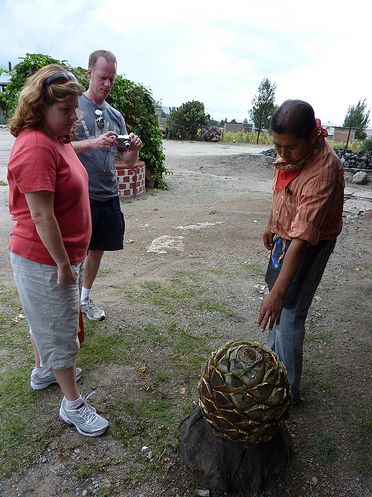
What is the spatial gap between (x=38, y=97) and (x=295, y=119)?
107 cm

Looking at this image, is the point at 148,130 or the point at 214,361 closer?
the point at 214,361

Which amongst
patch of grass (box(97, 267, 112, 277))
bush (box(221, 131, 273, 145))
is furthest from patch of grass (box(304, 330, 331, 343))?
bush (box(221, 131, 273, 145))

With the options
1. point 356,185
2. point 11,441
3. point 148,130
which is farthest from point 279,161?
point 356,185

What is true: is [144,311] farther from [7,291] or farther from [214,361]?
[214,361]

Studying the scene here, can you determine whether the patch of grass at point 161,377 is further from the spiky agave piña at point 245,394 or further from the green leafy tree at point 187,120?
the green leafy tree at point 187,120

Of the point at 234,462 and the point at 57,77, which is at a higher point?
the point at 57,77

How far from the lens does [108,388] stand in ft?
8.48

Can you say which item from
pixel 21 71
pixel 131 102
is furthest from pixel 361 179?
pixel 21 71

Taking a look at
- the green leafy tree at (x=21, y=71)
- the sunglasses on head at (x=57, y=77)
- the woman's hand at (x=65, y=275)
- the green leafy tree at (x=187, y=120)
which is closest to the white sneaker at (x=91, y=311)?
the woman's hand at (x=65, y=275)

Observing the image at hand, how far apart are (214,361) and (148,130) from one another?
Answer: 7.51 metres

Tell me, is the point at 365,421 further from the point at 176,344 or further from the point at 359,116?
the point at 359,116

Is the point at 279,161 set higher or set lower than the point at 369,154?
higher

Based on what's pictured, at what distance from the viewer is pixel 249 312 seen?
3.65m

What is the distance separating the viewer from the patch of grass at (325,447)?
2145 mm
